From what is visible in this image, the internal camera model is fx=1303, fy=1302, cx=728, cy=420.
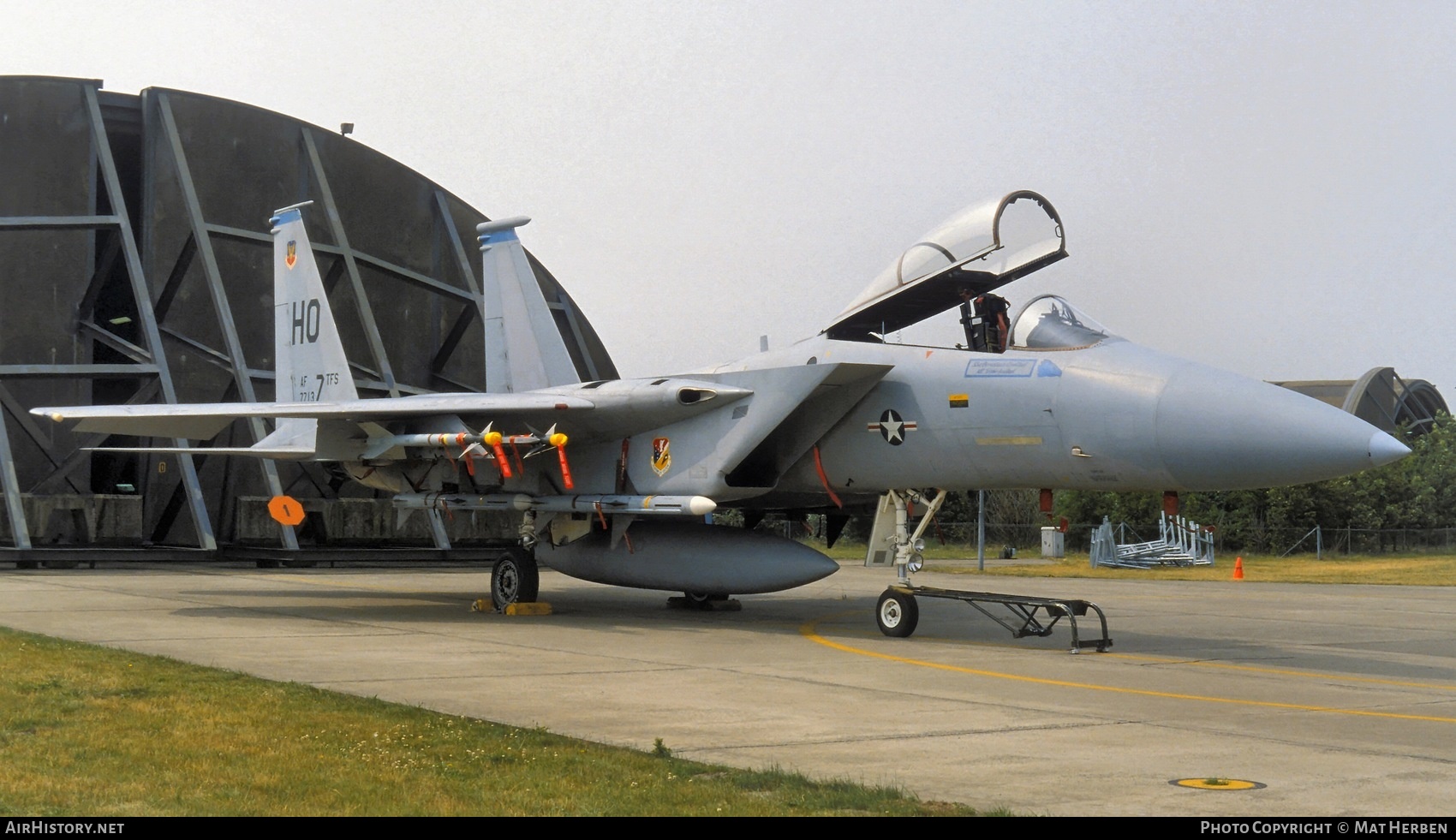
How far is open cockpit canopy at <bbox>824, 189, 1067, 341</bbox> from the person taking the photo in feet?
38.3

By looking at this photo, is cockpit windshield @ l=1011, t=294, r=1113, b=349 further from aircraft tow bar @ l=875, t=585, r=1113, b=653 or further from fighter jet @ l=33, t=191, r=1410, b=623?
aircraft tow bar @ l=875, t=585, r=1113, b=653

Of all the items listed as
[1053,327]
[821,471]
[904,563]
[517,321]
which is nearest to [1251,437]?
[1053,327]

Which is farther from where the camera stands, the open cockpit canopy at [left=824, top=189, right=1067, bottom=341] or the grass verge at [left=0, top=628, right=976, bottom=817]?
the open cockpit canopy at [left=824, top=189, right=1067, bottom=341]

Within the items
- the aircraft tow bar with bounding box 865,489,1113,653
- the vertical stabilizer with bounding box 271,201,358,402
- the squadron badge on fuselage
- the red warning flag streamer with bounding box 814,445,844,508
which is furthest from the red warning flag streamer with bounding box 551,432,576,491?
the vertical stabilizer with bounding box 271,201,358,402

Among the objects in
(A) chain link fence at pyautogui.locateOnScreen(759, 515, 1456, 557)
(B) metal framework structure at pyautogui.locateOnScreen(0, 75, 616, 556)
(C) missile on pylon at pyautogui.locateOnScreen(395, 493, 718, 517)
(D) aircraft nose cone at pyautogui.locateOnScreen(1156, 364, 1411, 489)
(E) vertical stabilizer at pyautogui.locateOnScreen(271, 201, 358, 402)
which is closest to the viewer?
(D) aircraft nose cone at pyautogui.locateOnScreen(1156, 364, 1411, 489)

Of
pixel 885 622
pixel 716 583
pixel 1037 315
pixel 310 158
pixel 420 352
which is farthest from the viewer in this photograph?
pixel 420 352

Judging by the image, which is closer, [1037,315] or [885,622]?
[1037,315]

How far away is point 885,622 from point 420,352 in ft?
64.1

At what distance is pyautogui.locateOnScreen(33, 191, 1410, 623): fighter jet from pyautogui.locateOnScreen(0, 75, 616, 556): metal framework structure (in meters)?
8.17

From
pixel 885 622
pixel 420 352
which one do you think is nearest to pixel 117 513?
pixel 420 352

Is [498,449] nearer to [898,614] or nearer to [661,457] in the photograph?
[661,457]

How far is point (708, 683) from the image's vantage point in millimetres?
8711

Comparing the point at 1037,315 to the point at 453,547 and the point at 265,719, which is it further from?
the point at 453,547

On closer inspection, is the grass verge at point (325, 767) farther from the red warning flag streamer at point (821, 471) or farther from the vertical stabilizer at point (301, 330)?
the vertical stabilizer at point (301, 330)
